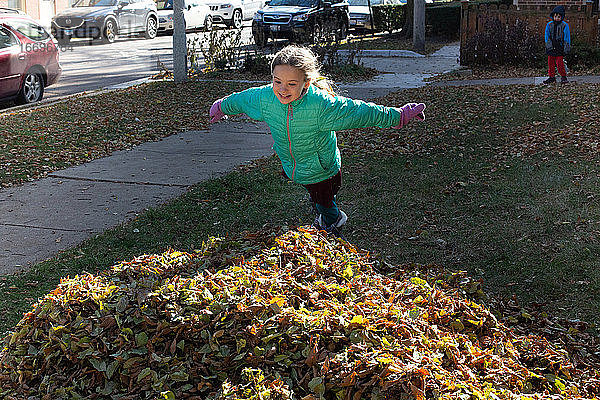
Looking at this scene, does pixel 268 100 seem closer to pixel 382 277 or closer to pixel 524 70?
pixel 382 277

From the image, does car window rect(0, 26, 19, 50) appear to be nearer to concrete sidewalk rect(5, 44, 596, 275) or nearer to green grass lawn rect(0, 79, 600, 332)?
green grass lawn rect(0, 79, 600, 332)

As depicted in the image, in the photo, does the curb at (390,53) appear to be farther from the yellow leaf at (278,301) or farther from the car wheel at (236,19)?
the yellow leaf at (278,301)

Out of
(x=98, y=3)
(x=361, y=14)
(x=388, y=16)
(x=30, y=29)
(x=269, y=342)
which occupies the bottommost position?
(x=269, y=342)

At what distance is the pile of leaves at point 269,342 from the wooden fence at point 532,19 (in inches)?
553

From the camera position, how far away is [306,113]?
4.66 m

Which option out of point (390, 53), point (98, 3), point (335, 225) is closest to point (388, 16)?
point (390, 53)

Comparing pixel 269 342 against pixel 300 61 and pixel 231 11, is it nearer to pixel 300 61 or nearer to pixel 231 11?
pixel 300 61

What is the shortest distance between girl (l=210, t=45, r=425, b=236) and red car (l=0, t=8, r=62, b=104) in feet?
28.4

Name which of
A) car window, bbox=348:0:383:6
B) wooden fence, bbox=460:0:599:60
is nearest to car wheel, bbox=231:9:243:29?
car window, bbox=348:0:383:6

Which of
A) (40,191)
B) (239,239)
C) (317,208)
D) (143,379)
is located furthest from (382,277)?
(40,191)

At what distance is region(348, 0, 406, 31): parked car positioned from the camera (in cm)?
2797

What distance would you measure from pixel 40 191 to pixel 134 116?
164 inches

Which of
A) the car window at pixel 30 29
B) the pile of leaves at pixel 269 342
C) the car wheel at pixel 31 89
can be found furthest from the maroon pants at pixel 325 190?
the car window at pixel 30 29

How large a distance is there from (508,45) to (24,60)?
10.1m
